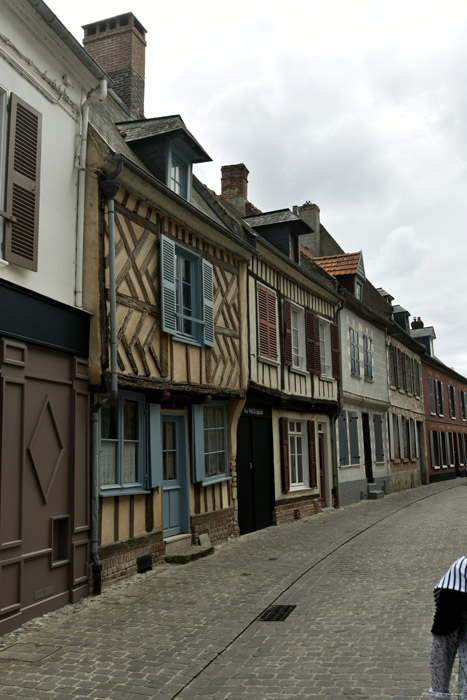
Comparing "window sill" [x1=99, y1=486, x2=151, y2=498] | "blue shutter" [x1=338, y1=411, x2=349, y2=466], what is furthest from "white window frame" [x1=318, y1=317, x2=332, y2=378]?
"window sill" [x1=99, y1=486, x2=151, y2=498]

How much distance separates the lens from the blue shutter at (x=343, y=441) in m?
16.6

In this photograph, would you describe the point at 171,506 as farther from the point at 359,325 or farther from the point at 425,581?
the point at 359,325

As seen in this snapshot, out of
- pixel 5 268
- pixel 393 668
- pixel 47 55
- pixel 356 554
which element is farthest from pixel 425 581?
pixel 47 55

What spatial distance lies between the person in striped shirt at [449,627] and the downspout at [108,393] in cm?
487

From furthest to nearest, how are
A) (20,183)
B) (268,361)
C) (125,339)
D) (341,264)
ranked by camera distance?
(341,264)
(268,361)
(125,339)
(20,183)

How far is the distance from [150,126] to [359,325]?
11.0 meters

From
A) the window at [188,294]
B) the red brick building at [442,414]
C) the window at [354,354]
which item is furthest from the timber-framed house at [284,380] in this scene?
the red brick building at [442,414]

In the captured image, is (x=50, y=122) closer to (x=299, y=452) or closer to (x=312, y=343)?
(x=312, y=343)

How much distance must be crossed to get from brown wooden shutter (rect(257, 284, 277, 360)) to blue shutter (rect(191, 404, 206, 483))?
2.72 meters

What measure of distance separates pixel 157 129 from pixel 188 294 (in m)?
2.46

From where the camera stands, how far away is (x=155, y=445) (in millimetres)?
8594

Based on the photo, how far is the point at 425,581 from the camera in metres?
7.36

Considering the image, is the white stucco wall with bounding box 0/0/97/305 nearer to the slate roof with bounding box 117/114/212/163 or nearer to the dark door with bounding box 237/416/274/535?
the slate roof with bounding box 117/114/212/163

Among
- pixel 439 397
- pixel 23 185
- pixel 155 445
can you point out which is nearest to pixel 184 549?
pixel 155 445
